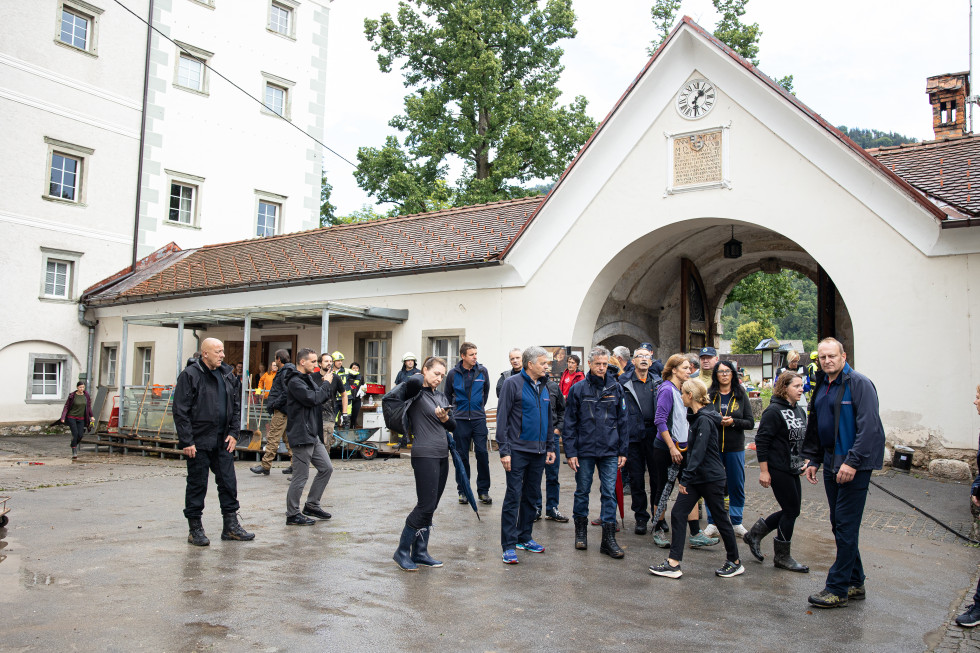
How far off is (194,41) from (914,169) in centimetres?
2253

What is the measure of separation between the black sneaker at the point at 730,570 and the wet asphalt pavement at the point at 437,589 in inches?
2.3

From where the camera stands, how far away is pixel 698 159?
12.3 meters

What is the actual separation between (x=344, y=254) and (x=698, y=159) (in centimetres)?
898

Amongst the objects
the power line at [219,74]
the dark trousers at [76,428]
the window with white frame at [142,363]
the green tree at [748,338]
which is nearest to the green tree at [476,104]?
the power line at [219,74]

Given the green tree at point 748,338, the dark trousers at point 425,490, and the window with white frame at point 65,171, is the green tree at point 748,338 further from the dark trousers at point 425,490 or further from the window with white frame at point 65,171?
the dark trousers at point 425,490

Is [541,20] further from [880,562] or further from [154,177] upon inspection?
[880,562]

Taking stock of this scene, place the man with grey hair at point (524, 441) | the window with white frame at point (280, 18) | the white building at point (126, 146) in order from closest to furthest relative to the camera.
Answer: the man with grey hair at point (524, 441) → the white building at point (126, 146) → the window with white frame at point (280, 18)

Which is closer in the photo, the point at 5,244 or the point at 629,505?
the point at 629,505

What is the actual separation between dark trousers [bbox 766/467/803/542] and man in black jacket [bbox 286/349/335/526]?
4234 millimetres

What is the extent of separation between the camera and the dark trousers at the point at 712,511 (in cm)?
A: 583

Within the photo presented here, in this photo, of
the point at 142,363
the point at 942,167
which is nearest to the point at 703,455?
the point at 942,167

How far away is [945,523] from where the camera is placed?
7.81 metres

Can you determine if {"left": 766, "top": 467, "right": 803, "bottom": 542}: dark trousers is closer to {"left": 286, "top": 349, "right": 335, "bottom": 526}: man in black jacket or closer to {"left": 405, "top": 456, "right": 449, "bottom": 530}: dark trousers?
{"left": 405, "top": 456, "right": 449, "bottom": 530}: dark trousers

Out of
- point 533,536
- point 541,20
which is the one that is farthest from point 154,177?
point 533,536
